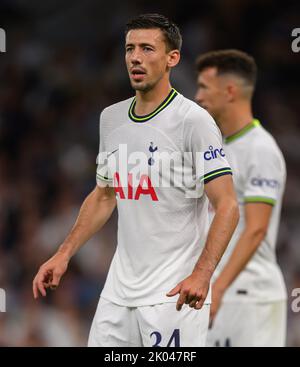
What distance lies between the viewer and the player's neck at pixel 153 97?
4324 mm

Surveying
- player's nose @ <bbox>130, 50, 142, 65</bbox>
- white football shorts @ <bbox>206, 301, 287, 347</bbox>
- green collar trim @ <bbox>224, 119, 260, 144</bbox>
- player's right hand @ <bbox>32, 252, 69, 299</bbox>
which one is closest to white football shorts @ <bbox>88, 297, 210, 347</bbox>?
player's right hand @ <bbox>32, 252, 69, 299</bbox>

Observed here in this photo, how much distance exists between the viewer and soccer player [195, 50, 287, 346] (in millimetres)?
5711

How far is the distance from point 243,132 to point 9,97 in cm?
446

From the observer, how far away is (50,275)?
4328mm

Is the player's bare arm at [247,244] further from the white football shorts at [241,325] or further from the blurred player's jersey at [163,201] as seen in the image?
the blurred player's jersey at [163,201]

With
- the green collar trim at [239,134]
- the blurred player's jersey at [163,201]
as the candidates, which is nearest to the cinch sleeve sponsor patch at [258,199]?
the green collar trim at [239,134]

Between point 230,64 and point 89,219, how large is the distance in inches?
86.2

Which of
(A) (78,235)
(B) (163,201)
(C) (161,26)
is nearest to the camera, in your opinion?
(B) (163,201)

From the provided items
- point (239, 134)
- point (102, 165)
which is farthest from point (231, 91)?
point (102, 165)

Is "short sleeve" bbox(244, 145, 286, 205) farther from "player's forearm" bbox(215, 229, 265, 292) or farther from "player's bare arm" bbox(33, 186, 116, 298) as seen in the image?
"player's bare arm" bbox(33, 186, 116, 298)

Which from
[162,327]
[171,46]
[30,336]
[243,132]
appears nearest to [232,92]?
[243,132]

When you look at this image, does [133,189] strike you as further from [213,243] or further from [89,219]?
[213,243]

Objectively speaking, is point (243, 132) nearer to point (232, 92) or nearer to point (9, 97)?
point (232, 92)

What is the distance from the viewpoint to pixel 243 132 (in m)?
6.02
